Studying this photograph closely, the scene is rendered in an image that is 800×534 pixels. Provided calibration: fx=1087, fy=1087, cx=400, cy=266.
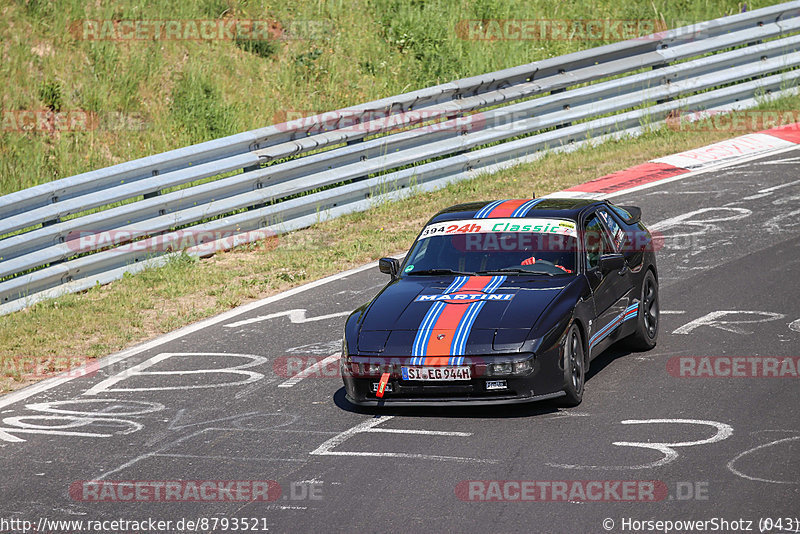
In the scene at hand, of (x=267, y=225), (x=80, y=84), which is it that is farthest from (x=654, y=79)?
(x=80, y=84)

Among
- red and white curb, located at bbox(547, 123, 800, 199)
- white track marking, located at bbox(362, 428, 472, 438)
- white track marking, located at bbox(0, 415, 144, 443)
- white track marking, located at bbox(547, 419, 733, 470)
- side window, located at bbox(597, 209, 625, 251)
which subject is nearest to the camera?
white track marking, located at bbox(547, 419, 733, 470)

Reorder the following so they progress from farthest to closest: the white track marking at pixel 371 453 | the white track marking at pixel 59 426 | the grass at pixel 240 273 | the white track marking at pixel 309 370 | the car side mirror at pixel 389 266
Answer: the grass at pixel 240 273 < the car side mirror at pixel 389 266 < the white track marking at pixel 309 370 < the white track marking at pixel 59 426 < the white track marking at pixel 371 453

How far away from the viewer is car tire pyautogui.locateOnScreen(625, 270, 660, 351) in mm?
9609

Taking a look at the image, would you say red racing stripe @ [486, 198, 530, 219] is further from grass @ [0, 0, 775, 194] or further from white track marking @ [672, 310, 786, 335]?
grass @ [0, 0, 775, 194]

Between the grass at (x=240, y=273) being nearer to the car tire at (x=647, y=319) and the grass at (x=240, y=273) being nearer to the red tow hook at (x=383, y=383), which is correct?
the red tow hook at (x=383, y=383)

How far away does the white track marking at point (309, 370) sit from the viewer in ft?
30.3

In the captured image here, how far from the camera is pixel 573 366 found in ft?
27.1

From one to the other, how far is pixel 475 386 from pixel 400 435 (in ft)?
2.12

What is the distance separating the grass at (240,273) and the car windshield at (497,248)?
10.4 ft

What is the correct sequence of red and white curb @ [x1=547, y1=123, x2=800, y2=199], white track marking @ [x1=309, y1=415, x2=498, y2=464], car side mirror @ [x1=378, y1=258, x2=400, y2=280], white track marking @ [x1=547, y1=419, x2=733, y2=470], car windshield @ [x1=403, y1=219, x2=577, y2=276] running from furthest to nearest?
red and white curb @ [x1=547, y1=123, x2=800, y2=199] < car side mirror @ [x1=378, y1=258, x2=400, y2=280] < car windshield @ [x1=403, y1=219, x2=577, y2=276] < white track marking @ [x1=309, y1=415, x2=498, y2=464] < white track marking @ [x1=547, y1=419, x2=733, y2=470]

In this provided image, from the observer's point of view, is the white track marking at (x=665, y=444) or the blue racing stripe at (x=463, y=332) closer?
the white track marking at (x=665, y=444)

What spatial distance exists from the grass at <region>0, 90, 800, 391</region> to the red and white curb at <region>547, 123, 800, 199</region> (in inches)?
11.4

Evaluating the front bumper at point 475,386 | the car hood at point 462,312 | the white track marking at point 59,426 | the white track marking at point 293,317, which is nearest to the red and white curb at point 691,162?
the white track marking at point 293,317

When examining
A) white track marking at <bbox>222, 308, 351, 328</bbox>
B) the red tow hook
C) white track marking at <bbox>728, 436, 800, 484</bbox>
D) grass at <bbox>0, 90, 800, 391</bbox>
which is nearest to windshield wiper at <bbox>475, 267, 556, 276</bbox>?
the red tow hook
